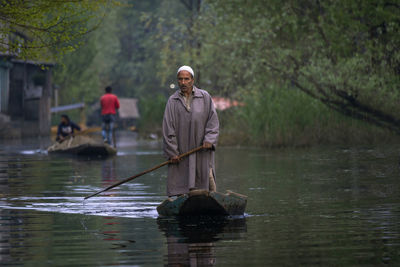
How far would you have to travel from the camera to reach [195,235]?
9609 millimetres

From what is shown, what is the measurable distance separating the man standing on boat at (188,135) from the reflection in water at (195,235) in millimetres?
496

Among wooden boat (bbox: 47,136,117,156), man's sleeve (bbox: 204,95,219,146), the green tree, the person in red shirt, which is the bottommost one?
wooden boat (bbox: 47,136,117,156)

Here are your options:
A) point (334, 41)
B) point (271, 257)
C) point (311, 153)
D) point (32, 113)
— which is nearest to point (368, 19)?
point (334, 41)

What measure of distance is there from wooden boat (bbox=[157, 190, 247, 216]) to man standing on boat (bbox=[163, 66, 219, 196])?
24 cm

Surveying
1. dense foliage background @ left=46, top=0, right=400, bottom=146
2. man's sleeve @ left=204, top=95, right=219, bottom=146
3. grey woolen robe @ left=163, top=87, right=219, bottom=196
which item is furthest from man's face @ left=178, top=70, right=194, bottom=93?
dense foliage background @ left=46, top=0, right=400, bottom=146

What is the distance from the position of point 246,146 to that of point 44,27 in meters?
→ 16.6

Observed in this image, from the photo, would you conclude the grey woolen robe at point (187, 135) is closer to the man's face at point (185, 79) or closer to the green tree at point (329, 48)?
the man's face at point (185, 79)

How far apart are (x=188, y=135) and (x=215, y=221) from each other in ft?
3.85

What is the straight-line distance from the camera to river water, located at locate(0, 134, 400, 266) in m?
8.08

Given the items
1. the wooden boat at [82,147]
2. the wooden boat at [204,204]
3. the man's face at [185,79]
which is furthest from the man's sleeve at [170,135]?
the wooden boat at [82,147]

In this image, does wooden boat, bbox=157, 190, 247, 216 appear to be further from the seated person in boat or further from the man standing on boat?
the seated person in boat

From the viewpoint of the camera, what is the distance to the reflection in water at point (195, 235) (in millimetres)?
7946

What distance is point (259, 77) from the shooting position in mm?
33375

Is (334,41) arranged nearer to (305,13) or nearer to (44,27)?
(305,13)
